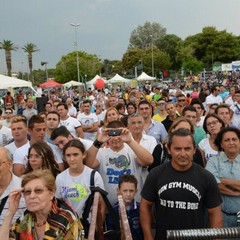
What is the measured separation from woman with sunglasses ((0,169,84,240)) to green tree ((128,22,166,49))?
9471 centimetres

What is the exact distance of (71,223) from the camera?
257 cm

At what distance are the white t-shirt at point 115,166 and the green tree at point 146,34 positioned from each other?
3669 inches

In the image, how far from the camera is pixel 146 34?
96250mm

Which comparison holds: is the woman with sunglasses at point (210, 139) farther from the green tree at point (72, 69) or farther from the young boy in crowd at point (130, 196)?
the green tree at point (72, 69)

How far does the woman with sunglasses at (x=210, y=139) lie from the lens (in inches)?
168

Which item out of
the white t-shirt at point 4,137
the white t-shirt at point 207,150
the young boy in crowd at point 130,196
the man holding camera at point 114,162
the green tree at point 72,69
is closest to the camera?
the young boy in crowd at point 130,196

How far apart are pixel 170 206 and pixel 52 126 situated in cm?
327

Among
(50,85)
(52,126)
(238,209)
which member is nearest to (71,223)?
(238,209)

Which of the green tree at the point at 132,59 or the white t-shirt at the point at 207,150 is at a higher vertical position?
the green tree at the point at 132,59

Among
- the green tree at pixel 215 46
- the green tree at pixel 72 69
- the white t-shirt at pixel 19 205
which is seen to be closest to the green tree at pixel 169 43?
the green tree at pixel 215 46

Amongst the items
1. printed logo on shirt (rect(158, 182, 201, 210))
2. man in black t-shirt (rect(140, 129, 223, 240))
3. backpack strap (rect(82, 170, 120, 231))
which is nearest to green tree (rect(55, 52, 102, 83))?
backpack strap (rect(82, 170, 120, 231))

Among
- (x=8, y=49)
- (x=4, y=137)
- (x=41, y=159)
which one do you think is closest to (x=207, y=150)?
(x=41, y=159)

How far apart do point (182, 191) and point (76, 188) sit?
1.21 metres

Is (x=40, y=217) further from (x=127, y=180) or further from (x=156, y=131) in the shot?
(x=156, y=131)
